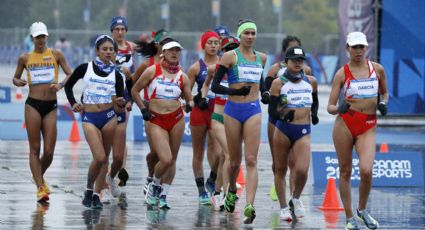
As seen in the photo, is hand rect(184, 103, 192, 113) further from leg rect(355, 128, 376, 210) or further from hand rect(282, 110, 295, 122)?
leg rect(355, 128, 376, 210)

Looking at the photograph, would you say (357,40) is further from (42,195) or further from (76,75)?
(42,195)

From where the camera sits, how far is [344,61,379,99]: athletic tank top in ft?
43.5

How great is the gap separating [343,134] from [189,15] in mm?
64428

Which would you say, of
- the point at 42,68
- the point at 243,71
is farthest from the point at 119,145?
the point at 243,71

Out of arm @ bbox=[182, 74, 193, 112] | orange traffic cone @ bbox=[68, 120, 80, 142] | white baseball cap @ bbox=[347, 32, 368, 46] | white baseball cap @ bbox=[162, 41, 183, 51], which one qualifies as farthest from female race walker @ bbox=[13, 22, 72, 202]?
orange traffic cone @ bbox=[68, 120, 80, 142]

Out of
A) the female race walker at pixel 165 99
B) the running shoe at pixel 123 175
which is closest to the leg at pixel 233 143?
the female race walker at pixel 165 99

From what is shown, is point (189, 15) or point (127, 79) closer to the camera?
point (127, 79)

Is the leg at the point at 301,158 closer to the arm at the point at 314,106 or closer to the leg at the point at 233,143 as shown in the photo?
the arm at the point at 314,106

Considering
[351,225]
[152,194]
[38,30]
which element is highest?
[38,30]

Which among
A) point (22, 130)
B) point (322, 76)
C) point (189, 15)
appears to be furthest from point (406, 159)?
point (189, 15)

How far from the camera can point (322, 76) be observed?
5572 cm

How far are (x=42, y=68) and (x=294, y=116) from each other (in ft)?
11.1

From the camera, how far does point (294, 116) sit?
→ 555 inches

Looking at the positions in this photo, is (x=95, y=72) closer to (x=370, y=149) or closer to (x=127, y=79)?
(x=127, y=79)
